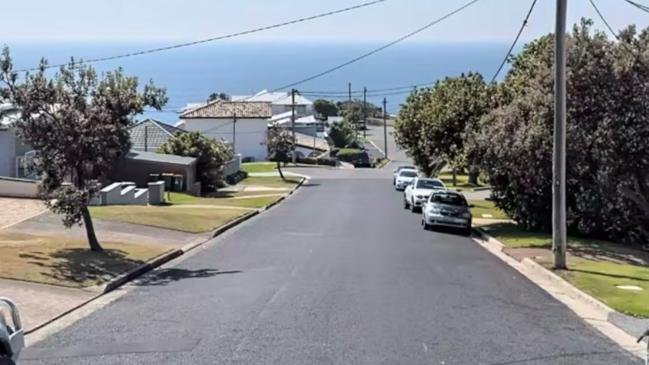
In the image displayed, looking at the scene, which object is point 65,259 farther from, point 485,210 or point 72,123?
point 485,210

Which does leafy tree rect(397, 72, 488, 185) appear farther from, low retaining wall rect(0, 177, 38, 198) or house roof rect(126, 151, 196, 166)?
house roof rect(126, 151, 196, 166)

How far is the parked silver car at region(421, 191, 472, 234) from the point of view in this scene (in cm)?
3322

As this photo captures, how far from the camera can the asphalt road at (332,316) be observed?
37.0 ft

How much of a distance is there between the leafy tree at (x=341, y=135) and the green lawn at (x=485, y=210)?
8843 cm

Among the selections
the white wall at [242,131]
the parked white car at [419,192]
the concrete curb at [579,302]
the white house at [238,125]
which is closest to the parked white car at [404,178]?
the parked white car at [419,192]

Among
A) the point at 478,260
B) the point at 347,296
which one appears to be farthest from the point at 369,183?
the point at 347,296

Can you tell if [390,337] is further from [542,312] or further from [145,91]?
[145,91]

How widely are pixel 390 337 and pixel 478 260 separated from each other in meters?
11.8

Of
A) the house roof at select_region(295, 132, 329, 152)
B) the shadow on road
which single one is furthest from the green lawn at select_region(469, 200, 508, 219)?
the house roof at select_region(295, 132, 329, 152)

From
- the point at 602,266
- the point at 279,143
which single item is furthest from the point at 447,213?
the point at 279,143

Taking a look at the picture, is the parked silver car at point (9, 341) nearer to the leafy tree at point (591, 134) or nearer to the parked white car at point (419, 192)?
A: the leafy tree at point (591, 134)

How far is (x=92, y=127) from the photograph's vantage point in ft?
67.2

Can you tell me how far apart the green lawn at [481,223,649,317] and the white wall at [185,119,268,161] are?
7092 centimetres

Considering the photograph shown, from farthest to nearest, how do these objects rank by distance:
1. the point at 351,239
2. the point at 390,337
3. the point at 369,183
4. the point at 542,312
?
the point at 369,183 < the point at 351,239 < the point at 542,312 < the point at 390,337
